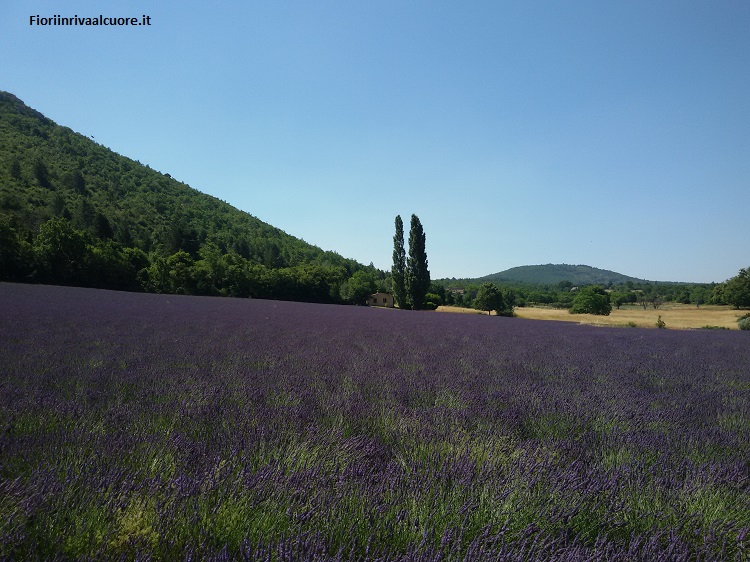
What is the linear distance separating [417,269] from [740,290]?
40.7 m

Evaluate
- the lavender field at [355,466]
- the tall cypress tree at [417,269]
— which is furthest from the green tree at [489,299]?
the lavender field at [355,466]

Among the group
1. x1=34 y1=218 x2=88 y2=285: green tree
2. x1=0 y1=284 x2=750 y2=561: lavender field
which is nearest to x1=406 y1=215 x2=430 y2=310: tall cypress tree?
x1=34 y1=218 x2=88 y2=285: green tree

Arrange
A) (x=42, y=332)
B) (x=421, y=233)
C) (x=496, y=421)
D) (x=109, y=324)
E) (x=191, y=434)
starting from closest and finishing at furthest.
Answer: (x=191, y=434), (x=496, y=421), (x=42, y=332), (x=109, y=324), (x=421, y=233)

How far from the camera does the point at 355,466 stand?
1.70 meters

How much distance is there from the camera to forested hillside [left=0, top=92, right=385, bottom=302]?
95.9 feet

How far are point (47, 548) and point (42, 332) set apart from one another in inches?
246

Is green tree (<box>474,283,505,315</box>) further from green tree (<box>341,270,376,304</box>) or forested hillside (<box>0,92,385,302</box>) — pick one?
forested hillside (<box>0,92,385,302</box>)

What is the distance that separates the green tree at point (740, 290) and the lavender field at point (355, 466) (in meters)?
57.9

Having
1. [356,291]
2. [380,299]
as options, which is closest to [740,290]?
[380,299]

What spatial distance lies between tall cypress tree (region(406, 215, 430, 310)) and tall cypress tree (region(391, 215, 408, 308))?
1002 mm

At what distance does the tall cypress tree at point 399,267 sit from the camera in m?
41.1

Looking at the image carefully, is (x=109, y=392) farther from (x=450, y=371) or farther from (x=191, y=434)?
(x=450, y=371)

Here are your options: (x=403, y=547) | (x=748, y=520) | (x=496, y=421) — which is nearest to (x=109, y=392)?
(x=403, y=547)

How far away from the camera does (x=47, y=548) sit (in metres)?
1.07
